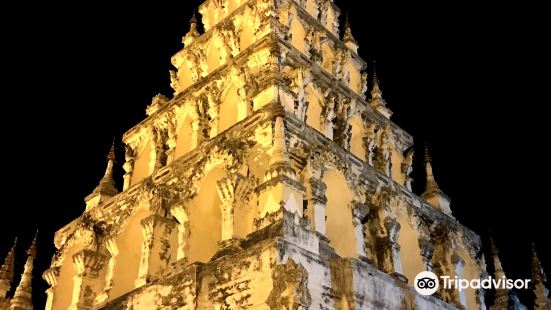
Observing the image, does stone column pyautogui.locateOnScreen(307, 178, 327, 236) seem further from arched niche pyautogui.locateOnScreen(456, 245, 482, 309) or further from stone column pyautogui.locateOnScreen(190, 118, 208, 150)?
arched niche pyautogui.locateOnScreen(456, 245, 482, 309)

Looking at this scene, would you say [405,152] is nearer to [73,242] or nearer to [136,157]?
[136,157]

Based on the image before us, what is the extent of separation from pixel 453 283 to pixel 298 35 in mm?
10647

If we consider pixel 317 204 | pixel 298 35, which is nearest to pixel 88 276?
pixel 317 204

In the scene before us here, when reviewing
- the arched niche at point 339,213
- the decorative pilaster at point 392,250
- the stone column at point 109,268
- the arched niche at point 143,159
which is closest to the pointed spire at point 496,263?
the decorative pilaster at point 392,250

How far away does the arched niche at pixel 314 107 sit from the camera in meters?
20.7

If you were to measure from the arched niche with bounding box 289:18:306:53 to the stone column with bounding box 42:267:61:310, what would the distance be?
11790mm

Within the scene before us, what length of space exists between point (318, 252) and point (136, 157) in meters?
10.9

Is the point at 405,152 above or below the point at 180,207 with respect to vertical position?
above

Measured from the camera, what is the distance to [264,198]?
50.5 ft

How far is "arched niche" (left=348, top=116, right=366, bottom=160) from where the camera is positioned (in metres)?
22.0

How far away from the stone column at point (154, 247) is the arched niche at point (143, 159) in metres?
4.43

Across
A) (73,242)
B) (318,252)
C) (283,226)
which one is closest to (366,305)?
(318,252)

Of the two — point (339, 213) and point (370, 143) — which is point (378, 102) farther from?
point (339, 213)

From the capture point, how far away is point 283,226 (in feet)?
47.3
